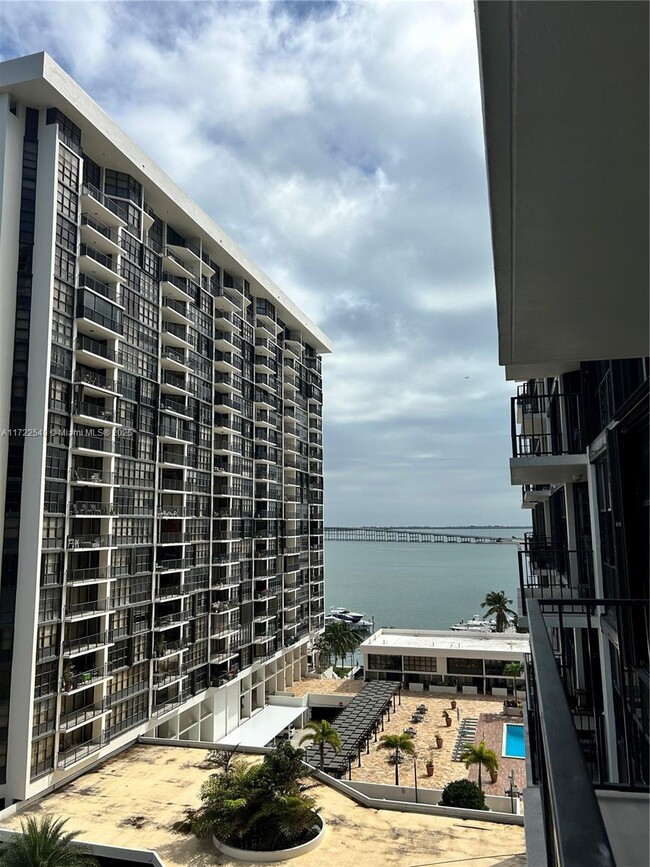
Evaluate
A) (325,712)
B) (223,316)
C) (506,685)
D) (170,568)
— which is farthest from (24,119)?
(506,685)

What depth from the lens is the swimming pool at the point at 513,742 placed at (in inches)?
1199

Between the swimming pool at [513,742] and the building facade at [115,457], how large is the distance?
50.9 ft

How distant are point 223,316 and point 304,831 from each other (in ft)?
94.5

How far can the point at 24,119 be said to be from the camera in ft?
80.9

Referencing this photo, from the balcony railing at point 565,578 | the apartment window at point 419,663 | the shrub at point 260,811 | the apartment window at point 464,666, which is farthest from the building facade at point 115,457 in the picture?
the balcony railing at point 565,578

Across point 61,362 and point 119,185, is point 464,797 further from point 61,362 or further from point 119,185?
point 119,185

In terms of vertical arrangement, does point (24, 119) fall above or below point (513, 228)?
above

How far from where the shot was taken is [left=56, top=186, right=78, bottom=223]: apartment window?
25.0 m

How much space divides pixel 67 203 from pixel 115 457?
35.3 feet

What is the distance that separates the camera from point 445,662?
43750mm

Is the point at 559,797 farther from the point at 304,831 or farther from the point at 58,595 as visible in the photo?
the point at 58,595

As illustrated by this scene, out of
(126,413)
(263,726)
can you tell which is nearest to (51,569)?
(126,413)

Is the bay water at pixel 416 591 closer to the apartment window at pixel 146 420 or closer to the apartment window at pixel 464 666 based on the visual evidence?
the apartment window at pixel 464 666

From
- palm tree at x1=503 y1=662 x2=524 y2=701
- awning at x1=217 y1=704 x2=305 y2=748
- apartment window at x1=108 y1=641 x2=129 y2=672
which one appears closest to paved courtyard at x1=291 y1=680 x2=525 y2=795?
palm tree at x1=503 y1=662 x2=524 y2=701
